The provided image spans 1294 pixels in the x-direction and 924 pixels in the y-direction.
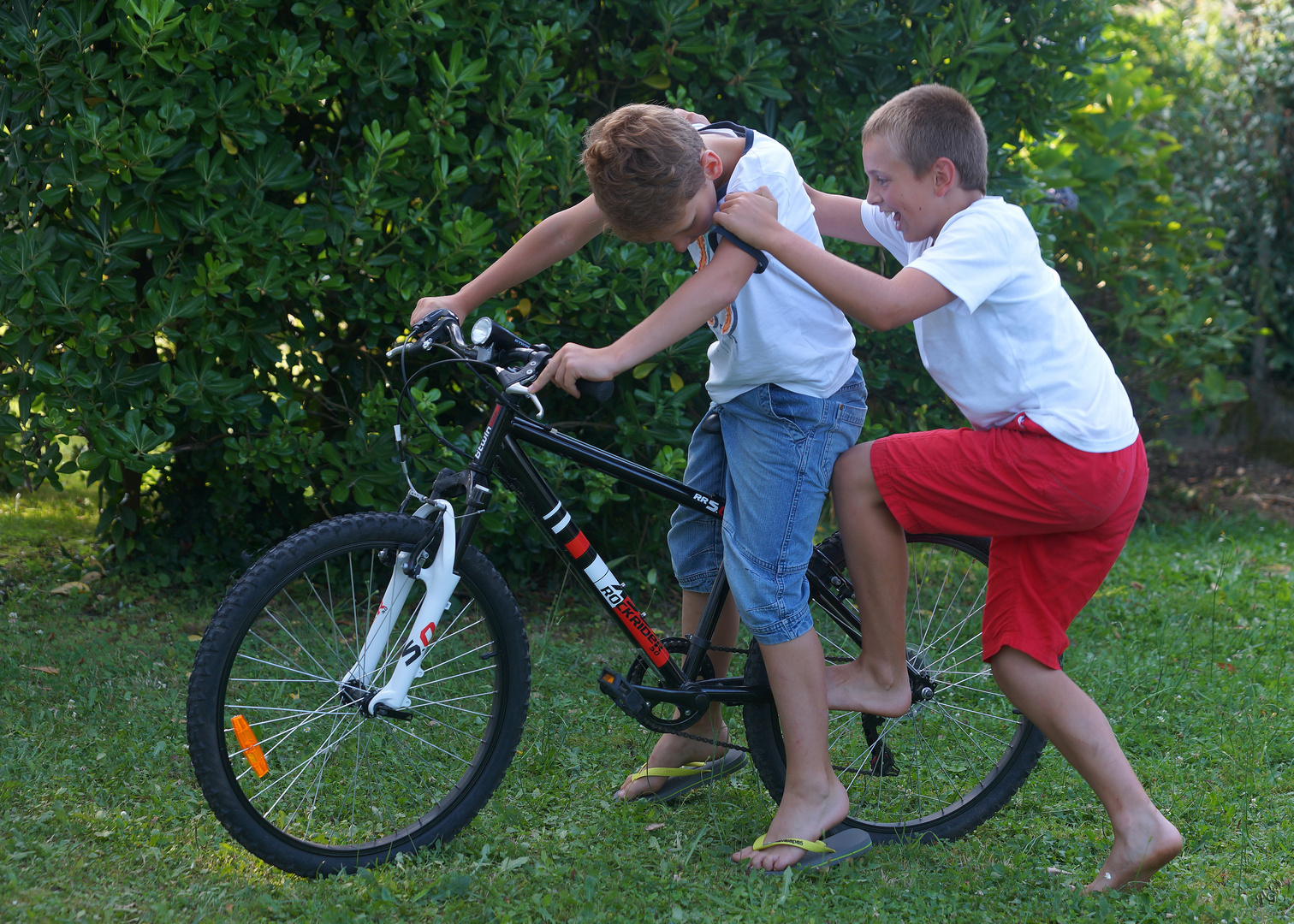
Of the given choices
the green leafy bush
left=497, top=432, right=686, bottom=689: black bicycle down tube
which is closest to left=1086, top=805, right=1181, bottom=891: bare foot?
left=497, top=432, right=686, bottom=689: black bicycle down tube

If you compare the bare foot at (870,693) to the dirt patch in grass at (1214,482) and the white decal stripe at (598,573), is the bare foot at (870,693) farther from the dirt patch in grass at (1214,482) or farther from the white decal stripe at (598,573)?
the dirt patch in grass at (1214,482)

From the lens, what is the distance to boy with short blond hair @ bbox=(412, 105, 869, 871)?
241 centimetres

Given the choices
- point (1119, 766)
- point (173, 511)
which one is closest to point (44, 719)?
point (173, 511)

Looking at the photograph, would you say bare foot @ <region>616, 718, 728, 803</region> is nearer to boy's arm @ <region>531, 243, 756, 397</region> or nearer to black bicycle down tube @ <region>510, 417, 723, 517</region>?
black bicycle down tube @ <region>510, 417, 723, 517</region>

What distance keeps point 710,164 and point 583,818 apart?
169 centimetres

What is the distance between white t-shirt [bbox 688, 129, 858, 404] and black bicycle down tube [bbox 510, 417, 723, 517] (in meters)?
0.30

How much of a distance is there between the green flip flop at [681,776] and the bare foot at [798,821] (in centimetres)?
30

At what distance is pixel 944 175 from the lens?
8.22ft

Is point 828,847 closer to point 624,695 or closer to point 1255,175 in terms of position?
point 624,695

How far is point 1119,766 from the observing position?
2.56 meters

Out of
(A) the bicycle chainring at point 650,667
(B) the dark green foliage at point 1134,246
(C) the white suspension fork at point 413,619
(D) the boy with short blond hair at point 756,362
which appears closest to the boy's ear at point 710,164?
(D) the boy with short blond hair at point 756,362

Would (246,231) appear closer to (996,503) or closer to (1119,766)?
(996,503)

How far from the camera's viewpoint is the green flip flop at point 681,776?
119 inches

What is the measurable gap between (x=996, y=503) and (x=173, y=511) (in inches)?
130
